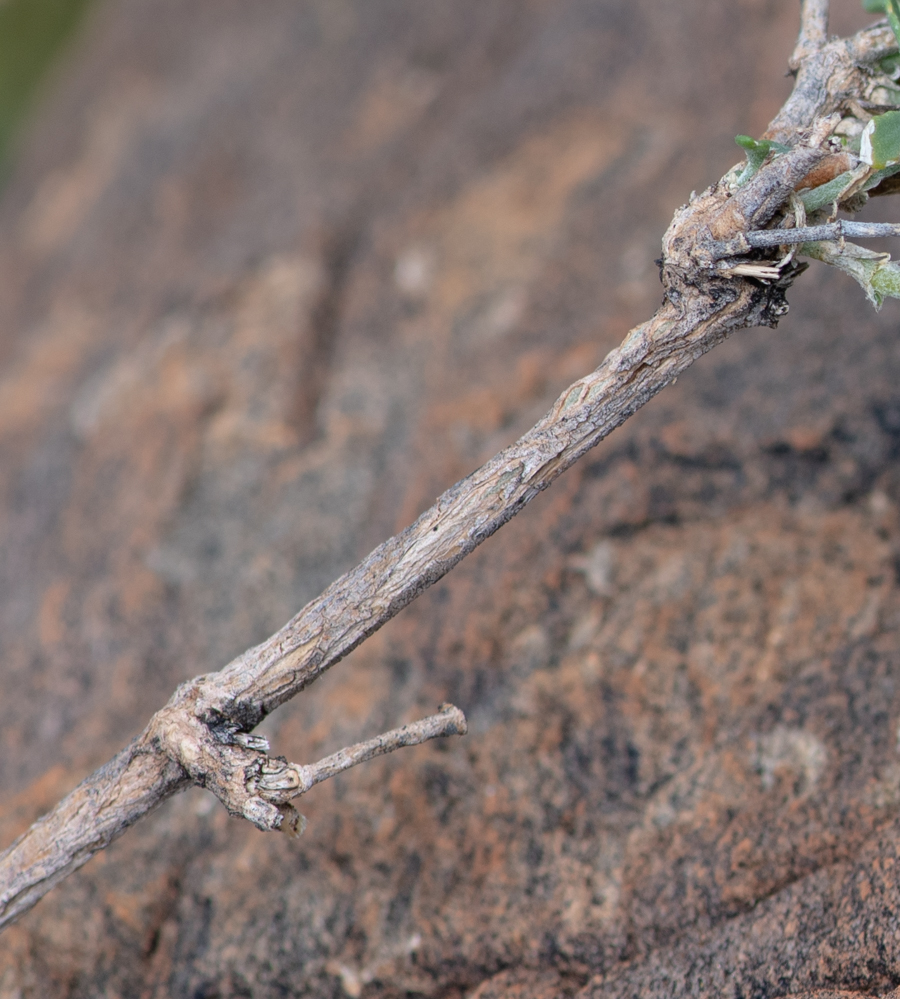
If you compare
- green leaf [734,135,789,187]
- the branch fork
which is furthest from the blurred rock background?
green leaf [734,135,789,187]

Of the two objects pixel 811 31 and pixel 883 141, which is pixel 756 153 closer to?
pixel 883 141

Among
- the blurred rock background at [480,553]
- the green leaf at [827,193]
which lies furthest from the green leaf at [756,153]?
the blurred rock background at [480,553]

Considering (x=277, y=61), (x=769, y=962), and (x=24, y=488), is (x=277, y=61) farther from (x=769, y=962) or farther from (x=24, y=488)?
(x=769, y=962)

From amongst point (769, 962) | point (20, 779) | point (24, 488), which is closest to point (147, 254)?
point (24, 488)

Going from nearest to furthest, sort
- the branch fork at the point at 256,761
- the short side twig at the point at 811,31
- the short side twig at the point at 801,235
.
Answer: the short side twig at the point at 801,235 < the branch fork at the point at 256,761 < the short side twig at the point at 811,31

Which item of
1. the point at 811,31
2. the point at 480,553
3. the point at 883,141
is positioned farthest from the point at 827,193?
the point at 480,553

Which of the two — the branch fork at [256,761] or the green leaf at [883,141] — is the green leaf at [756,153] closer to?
the green leaf at [883,141]
